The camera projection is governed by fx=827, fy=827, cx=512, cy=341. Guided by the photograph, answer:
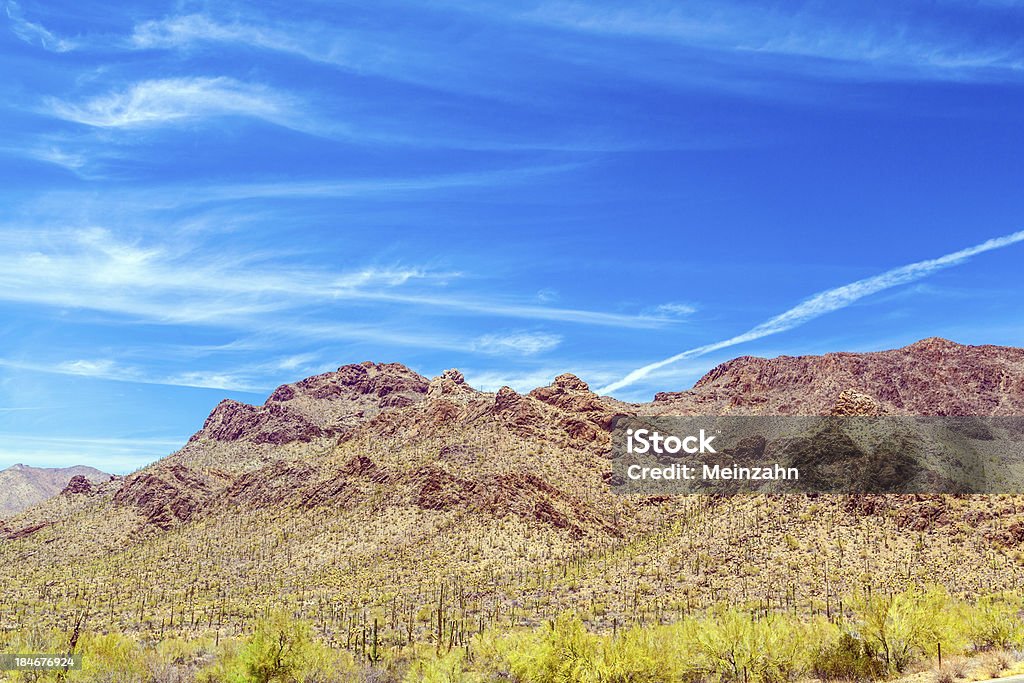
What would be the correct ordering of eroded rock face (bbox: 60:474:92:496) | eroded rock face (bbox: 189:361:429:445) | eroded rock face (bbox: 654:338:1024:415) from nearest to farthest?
1. eroded rock face (bbox: 654:338:1024:415)
2. eroded rock face (bbox: 60:474:92:496)
3. eroded rock face (bbox: 189:361:429:445)

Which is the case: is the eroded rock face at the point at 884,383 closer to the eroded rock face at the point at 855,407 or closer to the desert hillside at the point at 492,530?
the desert hillside at the point at 492,530

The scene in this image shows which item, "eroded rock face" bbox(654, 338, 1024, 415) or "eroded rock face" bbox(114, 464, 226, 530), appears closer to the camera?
"eroded rock face" bbox(114, 464, 226, 530)

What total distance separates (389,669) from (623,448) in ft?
246

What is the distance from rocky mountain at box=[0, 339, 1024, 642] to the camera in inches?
2921

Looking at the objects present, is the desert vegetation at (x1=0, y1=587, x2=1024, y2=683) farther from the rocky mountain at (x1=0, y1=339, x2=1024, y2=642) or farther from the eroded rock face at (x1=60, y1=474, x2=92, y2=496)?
the eroded rock face at (x1=60, y1=474, x2=92, y2=496)

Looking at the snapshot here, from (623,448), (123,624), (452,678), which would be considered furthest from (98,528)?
(452,678)

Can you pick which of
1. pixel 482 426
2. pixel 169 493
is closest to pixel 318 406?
pixel 169 493

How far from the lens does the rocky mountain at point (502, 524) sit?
243 ft

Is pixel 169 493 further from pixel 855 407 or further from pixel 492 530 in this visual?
pixel 855 407

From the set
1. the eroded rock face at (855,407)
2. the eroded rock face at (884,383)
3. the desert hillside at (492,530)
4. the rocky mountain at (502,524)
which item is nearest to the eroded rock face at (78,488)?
the rocky mountain at (502,524)

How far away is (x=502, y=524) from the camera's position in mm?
94750

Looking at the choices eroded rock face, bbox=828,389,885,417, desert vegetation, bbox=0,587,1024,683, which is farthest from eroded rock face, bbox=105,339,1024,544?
desert vegetation, bbox=0,587,1024,683

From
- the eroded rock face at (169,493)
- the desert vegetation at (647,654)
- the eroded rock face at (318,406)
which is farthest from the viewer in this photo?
the eroded rock face at (318,406)

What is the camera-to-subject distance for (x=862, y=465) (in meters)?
88.9
